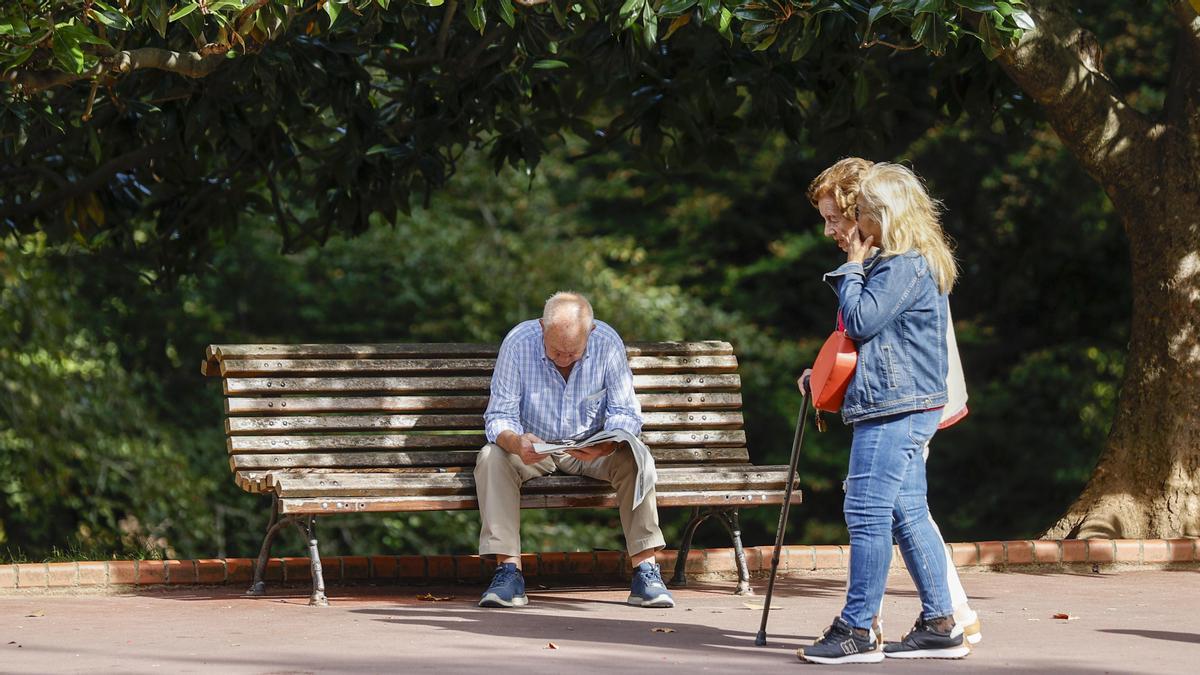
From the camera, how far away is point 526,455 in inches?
258

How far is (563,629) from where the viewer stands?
18.9 feet

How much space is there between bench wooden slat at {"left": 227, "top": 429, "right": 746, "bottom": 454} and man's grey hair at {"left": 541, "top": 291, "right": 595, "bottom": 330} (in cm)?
74

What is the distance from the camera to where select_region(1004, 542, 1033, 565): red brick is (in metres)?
7.54

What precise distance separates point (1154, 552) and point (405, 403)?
11.4 feet

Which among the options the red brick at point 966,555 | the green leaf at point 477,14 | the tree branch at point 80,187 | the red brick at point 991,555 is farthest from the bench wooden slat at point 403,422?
the tree branch at point 80,187

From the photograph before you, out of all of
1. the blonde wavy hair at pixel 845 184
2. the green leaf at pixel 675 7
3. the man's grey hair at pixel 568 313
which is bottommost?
the man's grey hair at pixel 568 313

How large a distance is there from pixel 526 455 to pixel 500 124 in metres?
3.02

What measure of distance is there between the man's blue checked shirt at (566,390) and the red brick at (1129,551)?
236cm

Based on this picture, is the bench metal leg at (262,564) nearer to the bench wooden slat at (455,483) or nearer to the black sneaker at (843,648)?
the bench wooden slat at (455,483)

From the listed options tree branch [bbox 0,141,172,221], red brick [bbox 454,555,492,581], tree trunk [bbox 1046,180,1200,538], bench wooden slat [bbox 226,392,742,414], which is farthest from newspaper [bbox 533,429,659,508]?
tree branch [bbox 0,141,172,221]

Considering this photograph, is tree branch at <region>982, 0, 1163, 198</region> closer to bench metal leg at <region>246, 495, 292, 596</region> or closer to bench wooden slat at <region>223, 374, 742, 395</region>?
bench wooden slat at <region>223, 374, 742, 395</region>

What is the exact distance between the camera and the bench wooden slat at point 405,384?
701 cm

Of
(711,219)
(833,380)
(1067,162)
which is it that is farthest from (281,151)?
(711,219)

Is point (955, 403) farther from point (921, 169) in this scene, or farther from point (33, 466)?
point (921, 169)
